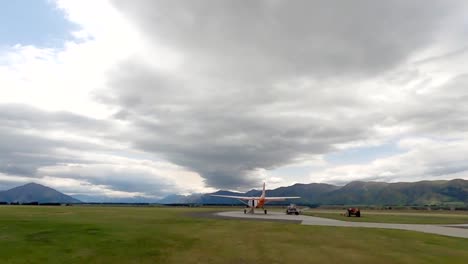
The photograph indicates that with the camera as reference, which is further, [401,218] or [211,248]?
[401,218]

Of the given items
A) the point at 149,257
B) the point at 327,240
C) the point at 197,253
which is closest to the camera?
the point at 149,257

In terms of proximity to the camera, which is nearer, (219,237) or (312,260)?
(312,260)

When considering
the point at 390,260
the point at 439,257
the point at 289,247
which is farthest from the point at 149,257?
the point at 439,257

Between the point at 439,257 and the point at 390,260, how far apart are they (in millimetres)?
5320

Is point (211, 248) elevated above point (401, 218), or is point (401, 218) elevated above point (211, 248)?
point (211, 248)

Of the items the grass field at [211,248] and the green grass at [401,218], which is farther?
the green grass at [401,218]

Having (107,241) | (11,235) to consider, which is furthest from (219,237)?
(11,235)

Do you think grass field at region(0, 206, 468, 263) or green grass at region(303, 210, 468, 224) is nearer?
grass field at region(0, 206, 468, 263)

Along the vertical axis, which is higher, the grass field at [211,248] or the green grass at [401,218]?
the grass field at [211,248]

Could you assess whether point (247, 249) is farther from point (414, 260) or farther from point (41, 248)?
point (41, 248)

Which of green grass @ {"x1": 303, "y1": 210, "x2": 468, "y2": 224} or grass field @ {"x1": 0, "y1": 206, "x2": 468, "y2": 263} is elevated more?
grass field @ {"x1": 0, "y1": 206, "x2": 468, "y2": 263}

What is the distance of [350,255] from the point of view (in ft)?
81.7

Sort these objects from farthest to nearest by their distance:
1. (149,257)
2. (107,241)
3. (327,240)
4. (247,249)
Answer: (327,240) → (107,241) → (247,249) → (149,257)

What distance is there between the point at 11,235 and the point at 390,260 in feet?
104
